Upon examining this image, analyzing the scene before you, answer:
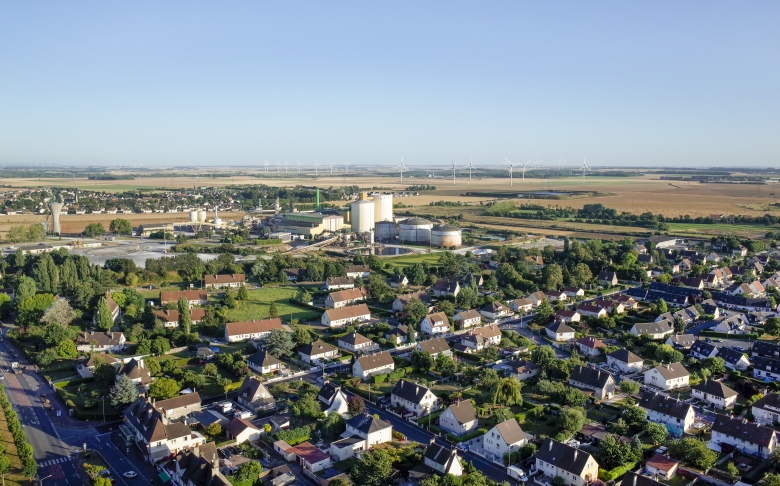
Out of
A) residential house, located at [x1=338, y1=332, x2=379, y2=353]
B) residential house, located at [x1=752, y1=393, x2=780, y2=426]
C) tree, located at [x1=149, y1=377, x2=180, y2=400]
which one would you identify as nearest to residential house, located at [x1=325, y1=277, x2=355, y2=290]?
residential house, located at [x1=338, y1=332, x2=379, y2=353]

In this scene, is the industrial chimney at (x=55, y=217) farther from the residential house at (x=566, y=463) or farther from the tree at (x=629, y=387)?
the residential house at (x=566, y=463)

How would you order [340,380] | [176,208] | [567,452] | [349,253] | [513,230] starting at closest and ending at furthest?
[567,452] → [340,380] → [349,253] → [513,230] → [176,208]

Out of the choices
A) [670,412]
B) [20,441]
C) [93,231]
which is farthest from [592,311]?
[93,231]

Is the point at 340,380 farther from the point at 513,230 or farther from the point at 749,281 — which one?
the point at 513,230

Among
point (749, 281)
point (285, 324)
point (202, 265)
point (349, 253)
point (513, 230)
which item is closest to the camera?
A: point (285, 324)

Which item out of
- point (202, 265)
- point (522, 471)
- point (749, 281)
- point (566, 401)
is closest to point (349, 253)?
point (202, 265)

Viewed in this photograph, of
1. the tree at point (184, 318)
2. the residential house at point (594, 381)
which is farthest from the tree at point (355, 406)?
the tree at point (184, 318)
